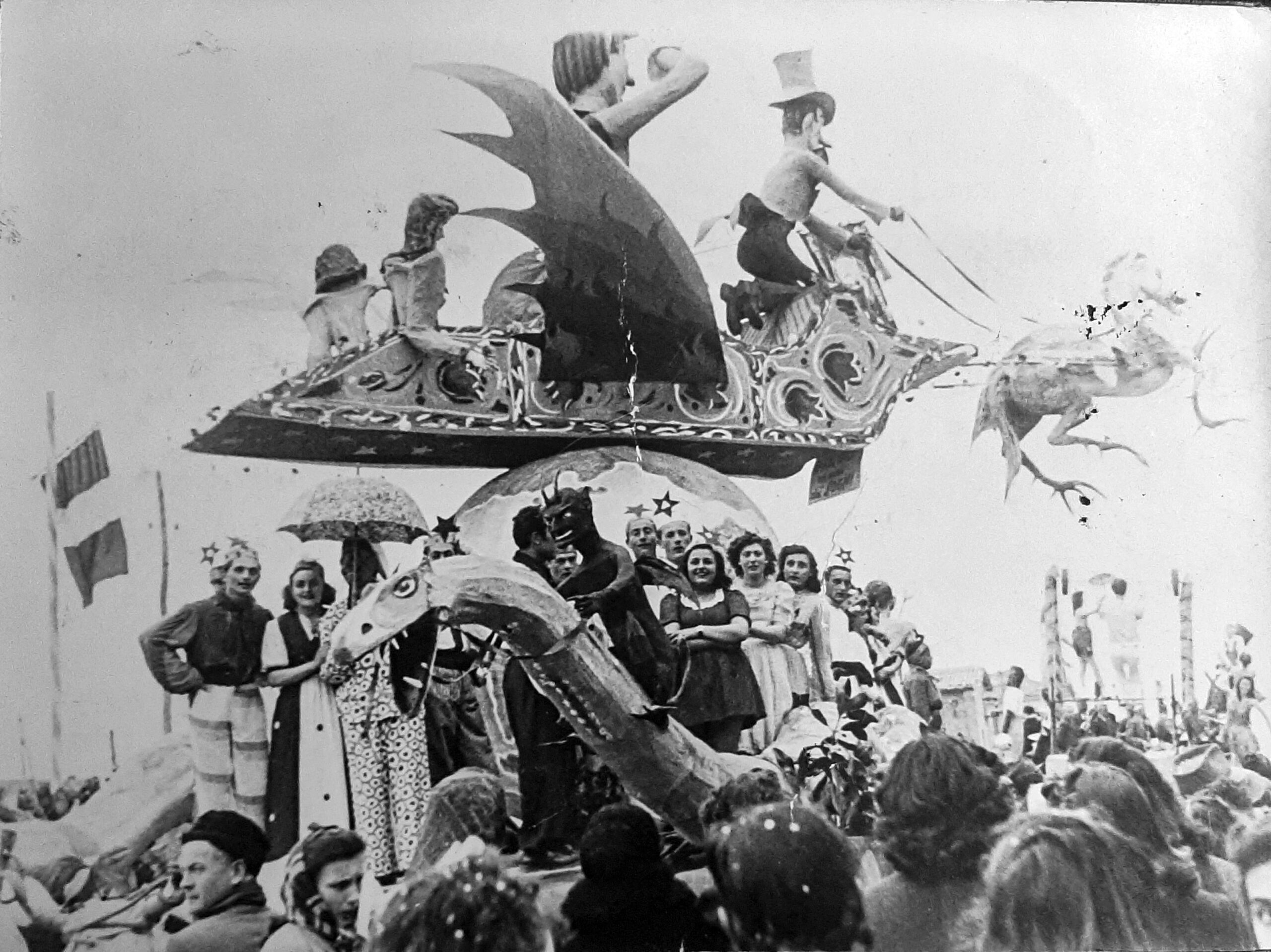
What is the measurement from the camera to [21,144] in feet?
13.2

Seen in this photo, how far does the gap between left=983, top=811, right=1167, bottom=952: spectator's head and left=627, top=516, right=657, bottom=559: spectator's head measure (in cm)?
149

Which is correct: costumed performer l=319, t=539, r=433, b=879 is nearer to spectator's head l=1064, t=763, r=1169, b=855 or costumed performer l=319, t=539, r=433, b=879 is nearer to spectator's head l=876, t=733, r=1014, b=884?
spectator's head l=876, t=733, r=1014, b=884

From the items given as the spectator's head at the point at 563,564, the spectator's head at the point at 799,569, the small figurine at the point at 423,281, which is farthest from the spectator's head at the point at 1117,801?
the small figurine at the point at 423,281

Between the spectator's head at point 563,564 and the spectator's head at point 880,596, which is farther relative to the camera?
the spectator's head at point 880,596

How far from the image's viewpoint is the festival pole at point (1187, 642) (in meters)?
4.27

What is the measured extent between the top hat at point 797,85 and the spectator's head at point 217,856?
2958 millimetres

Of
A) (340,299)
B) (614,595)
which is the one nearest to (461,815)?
(614,595)

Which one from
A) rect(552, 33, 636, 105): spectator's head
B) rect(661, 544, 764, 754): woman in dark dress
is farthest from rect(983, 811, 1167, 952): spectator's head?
rect(552, 33, 636, 105): spectator's head

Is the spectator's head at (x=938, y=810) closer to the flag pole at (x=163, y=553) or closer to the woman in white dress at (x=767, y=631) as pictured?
the woman in white dress at (x=767, y=631)

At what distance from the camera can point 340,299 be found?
13.4 feet

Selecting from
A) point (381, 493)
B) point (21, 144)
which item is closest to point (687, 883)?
point (381, 493)

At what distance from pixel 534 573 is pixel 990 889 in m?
1.80

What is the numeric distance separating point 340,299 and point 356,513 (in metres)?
0.71

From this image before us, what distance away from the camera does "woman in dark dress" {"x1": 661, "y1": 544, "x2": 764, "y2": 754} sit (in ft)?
13.2
